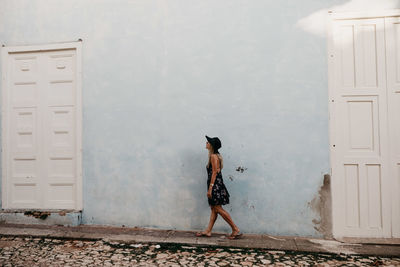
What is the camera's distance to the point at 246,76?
16.1 ft

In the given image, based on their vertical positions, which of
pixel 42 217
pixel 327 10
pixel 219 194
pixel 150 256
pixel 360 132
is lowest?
pixel 150 256

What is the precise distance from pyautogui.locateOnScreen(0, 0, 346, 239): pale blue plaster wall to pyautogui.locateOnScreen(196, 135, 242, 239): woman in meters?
0.32

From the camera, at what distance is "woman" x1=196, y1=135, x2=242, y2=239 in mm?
4434

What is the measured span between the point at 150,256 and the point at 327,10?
4162 millimetres

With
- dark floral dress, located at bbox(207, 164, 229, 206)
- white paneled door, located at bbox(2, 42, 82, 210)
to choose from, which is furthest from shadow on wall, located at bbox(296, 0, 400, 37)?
white paneled door, located at bbox(2, 42, 82, 210)

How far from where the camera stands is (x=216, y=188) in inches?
175

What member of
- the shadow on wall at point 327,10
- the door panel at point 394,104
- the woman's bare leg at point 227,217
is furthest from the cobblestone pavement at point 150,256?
the shadow on wall at point 327,10

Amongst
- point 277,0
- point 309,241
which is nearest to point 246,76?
point 277,0

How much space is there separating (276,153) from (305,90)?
39.8 inches

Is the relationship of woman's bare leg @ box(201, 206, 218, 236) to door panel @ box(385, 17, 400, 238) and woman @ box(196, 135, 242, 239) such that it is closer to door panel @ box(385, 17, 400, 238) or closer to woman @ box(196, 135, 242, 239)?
woman @ box(196, 135, 242, 239)

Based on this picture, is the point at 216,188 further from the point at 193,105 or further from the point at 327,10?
the point at 327,10

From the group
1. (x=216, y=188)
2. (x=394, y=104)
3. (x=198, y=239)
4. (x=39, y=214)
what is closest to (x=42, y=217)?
(x=39, y=214)

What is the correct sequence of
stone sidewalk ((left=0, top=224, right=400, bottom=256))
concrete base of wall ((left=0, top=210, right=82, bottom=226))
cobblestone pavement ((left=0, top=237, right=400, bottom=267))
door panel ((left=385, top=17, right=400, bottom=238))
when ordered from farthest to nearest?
1. concrete base of wall ((left=0, top=210, right=82, bottom=226))
2. door panel ((left=385, top=17, right=400, bottom=238))
3. stone sidewalk ((left=0, top=224, right=400, bottom=256))
4. cobblestone pavement ((left=0, top=237, right=400, bottom=267))

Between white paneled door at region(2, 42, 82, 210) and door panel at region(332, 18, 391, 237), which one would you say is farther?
white paneled door at region(2, 42, 82, 210)
